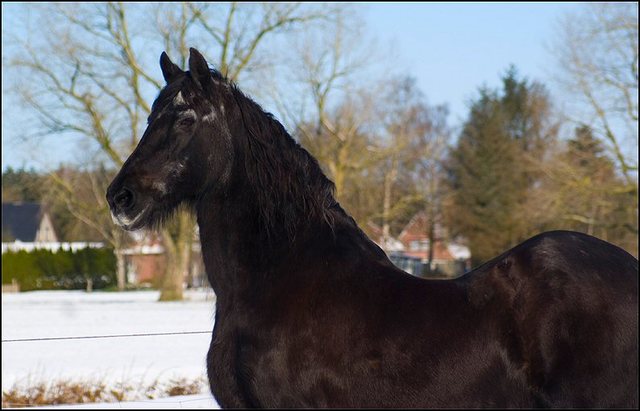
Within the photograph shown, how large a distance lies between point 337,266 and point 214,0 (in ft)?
98.7

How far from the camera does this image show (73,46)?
102 ft

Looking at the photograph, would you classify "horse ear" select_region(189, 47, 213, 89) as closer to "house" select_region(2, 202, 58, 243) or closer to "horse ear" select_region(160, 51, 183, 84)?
"horse ear" select_region(160, 51, 183, 84)

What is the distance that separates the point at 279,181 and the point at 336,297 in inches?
22.7

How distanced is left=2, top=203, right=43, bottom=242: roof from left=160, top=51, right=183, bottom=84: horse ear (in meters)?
69.4

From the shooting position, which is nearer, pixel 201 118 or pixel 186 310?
pixel 201 118

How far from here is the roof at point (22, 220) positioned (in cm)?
6931

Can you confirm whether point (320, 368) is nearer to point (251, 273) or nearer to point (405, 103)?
point (251, 273)

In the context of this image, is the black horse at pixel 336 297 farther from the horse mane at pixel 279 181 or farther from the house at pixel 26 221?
the house at pixel 26 221

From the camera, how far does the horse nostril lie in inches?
131

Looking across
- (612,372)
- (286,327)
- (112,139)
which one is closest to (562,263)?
(612,372)

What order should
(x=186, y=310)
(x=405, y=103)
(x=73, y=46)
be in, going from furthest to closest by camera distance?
(x=405, y=103)
(x=73, y=46)
(x=186, y=310)

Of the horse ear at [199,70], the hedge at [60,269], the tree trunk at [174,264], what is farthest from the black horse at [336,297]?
the hedge at [60,269]

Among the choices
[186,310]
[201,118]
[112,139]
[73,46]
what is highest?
[73,46]

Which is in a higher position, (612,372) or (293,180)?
(293,180)
